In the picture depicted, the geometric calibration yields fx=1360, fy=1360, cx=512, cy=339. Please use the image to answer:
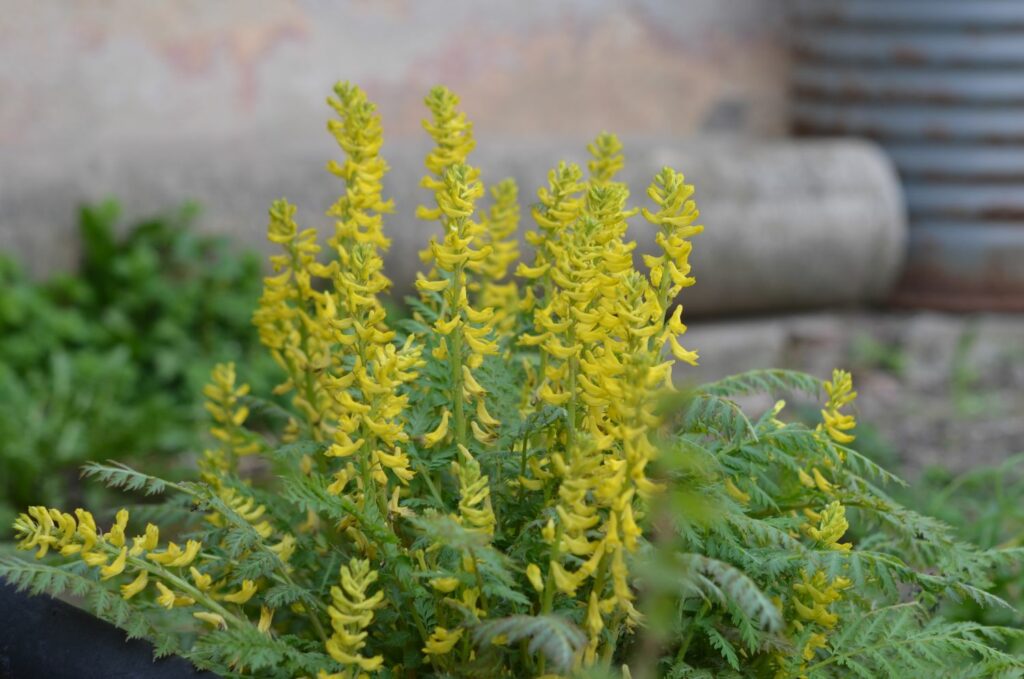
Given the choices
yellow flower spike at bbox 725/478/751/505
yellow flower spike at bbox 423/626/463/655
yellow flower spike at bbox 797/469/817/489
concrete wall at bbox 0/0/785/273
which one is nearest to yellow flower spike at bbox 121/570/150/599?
yellow flower spike at bbox 423/626/463/655

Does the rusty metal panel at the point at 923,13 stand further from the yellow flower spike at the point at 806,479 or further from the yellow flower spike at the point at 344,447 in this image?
the yellow flower spike at the point at 344,447

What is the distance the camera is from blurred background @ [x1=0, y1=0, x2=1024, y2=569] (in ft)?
13.1

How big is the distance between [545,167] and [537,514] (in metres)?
3.06

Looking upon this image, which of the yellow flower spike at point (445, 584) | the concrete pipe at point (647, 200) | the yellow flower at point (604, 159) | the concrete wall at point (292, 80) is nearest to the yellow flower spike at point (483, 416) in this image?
the yellow flower spike at point (445, 584)

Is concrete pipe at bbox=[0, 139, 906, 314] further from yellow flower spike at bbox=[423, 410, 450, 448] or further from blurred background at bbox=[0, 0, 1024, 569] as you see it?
yellow flower spike at bbox=[423, 410, 450, 448]

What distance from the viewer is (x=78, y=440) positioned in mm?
3543

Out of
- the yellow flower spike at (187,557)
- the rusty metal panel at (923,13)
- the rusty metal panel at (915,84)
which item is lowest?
the yellow flower spike at (187,557)

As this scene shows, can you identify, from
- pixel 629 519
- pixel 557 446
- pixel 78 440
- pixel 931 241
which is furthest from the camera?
pixel 931 241

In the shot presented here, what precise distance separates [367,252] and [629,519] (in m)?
0.40

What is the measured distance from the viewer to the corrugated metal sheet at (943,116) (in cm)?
480

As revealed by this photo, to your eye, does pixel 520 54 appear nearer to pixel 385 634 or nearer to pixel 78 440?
pixel 78 440

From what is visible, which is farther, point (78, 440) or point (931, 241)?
point (931, 241)

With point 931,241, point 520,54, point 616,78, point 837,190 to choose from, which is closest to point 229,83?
point 520,54

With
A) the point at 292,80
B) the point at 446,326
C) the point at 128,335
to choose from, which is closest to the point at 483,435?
the point at 446,326
